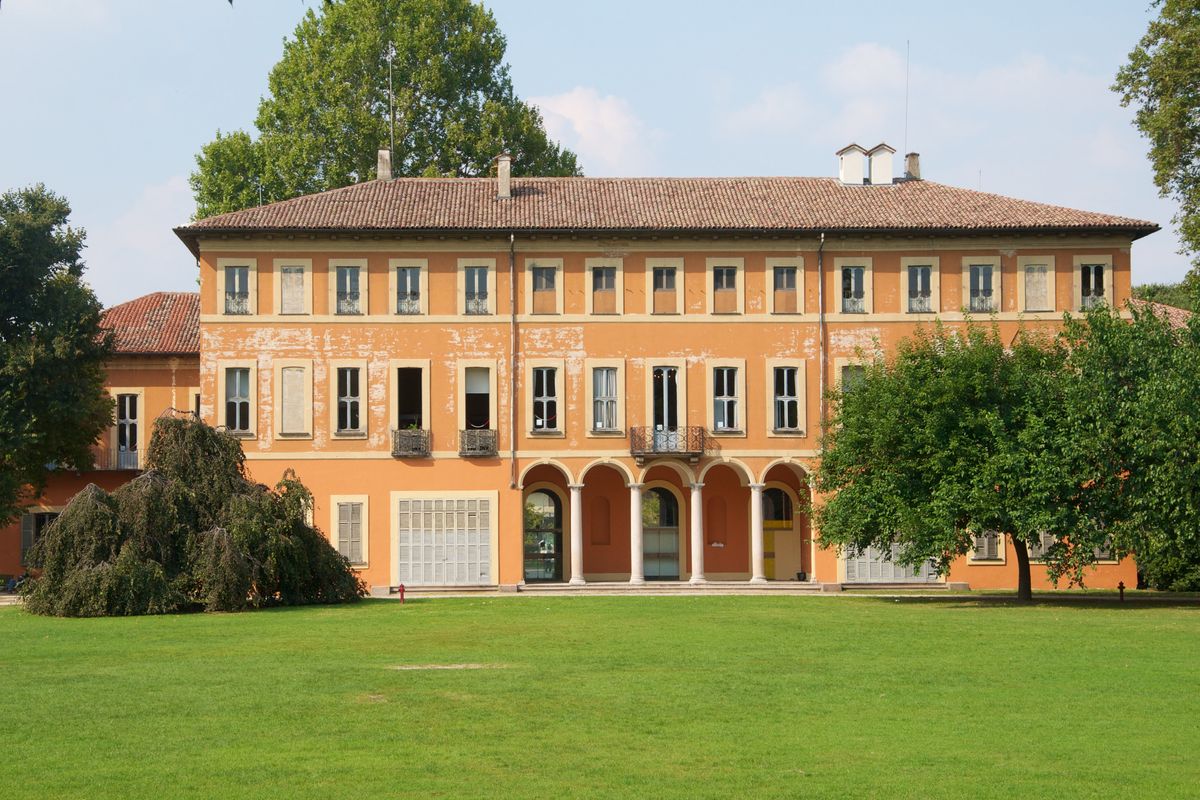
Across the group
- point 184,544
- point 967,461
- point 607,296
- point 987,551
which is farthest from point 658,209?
point 184,544

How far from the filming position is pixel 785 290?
155 ft

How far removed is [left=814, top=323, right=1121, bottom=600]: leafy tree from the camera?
35.1 meters

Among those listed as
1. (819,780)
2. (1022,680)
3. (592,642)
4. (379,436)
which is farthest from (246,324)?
(819,780)

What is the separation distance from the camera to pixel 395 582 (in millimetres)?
46469

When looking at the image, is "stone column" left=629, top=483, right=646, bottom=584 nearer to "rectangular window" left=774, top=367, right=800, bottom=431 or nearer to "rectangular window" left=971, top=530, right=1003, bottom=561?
"rectangular window" left=774, top=367, right=800, bottom=431

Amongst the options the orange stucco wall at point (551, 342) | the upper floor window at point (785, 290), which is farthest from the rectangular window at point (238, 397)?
the upper floor window at point (785, 290)

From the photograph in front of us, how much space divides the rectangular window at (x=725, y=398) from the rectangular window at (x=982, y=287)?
735 centimetres

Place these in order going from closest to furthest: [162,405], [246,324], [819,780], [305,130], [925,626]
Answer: [819,780]
[925,626]
[246,324]
[162,405]
[305,130]

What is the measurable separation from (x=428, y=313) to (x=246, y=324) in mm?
5222

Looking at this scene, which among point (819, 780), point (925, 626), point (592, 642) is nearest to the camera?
point (819, 780)

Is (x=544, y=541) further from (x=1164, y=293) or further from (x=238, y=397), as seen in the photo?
(x=1164, y=293)

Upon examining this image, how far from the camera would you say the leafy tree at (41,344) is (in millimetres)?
44281

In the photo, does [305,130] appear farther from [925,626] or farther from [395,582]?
[925,626]

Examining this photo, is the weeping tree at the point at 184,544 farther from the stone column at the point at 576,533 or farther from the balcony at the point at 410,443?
the stone column at the point at 576,533
